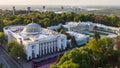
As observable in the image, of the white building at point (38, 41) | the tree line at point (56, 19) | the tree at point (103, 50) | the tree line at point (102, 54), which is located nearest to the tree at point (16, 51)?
the white building at point (38, 41)

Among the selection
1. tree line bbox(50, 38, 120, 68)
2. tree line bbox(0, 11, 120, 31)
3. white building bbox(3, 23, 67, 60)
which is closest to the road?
white building bbox(3, 23, 67, 60)

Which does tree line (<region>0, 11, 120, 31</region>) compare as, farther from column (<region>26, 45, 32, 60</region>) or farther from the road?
column (<region>26, 45, 32, 60</region>)

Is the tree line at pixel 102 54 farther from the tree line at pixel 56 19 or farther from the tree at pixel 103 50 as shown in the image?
the tree line at pixel 56 19

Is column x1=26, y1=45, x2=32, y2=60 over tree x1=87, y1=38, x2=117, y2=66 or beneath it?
beneath

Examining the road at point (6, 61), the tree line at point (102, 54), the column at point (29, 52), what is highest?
the tree line at point (102, 54)

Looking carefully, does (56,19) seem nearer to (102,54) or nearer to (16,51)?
(16,51)

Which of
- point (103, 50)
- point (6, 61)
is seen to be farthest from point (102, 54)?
point (6, 61)
